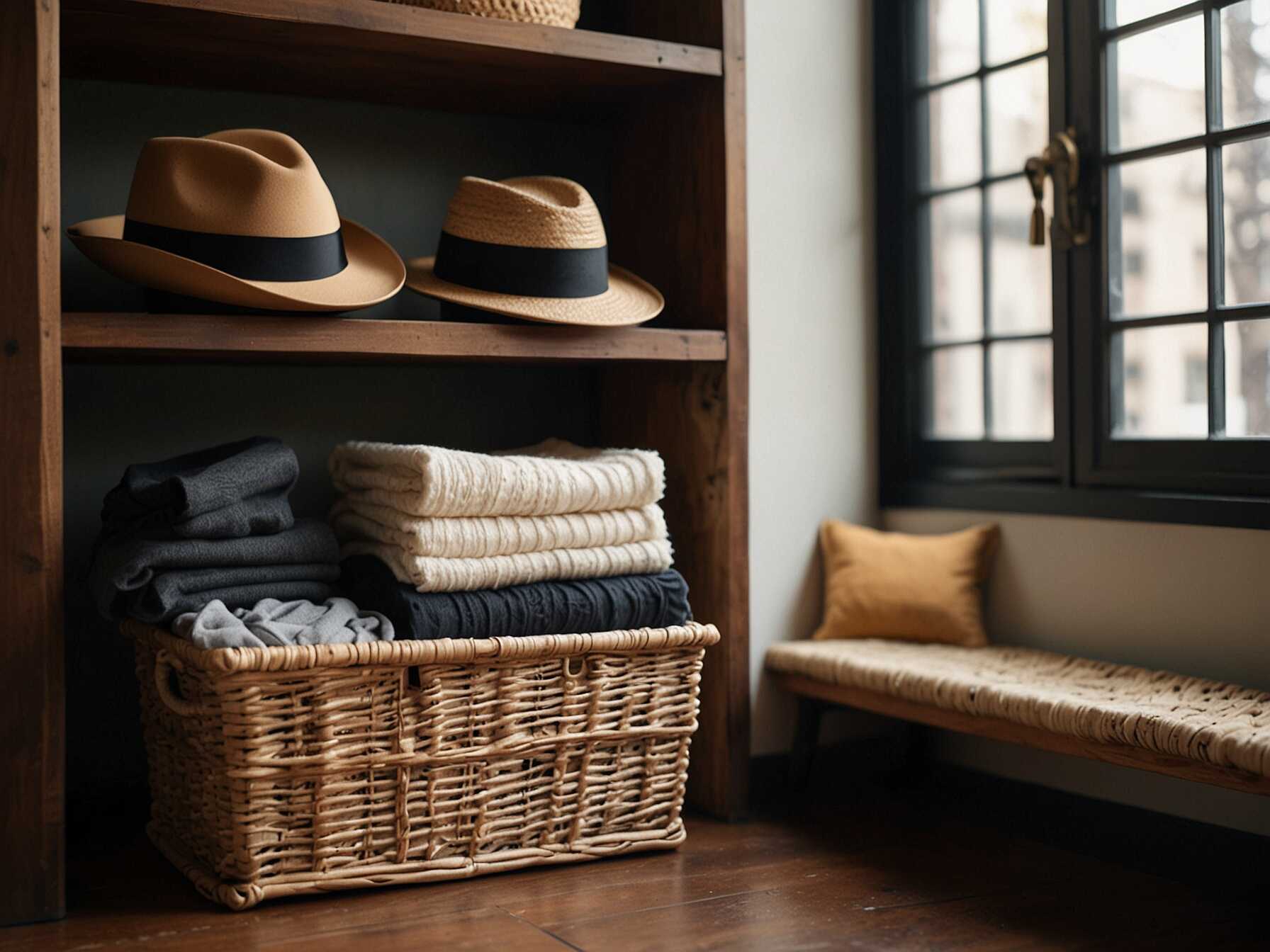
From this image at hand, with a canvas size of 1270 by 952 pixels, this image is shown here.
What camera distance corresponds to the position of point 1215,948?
67.6 inches

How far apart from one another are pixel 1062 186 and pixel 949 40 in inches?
19.7

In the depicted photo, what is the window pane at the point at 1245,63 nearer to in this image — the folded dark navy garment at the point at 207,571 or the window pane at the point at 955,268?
the window pane at the point at 955,268

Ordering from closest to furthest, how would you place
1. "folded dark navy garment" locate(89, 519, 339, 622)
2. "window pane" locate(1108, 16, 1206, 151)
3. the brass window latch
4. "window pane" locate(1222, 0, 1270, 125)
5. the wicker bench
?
the wicker bench → "folded dark navy garment" locate(89, 519, 339, 622) → "window pane" locate(1222, 0, 1270, 125) → "window pane" locate(1108, 16, 1206, 151) → the brass window latch

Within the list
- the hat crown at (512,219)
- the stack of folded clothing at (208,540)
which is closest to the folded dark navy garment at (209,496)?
the stack of folded clothing at (208,540)

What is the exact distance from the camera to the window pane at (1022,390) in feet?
8.20

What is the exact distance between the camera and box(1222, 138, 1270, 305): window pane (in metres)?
2.08

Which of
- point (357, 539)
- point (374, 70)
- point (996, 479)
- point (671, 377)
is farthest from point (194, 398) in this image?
point (996, 479)

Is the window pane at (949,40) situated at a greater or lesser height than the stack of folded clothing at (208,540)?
greater

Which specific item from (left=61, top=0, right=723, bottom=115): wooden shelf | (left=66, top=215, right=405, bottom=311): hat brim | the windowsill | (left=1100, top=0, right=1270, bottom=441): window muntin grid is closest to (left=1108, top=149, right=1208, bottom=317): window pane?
(left=1100, top=0, right=1270, bottom=441): window muntin grid

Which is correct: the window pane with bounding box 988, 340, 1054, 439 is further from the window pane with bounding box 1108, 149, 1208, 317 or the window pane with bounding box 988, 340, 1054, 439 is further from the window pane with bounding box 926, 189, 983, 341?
the window pane with bounding box 1108, 149, 1208, 317

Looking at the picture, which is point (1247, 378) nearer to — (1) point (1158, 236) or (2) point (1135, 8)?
(1) point (1158, 236)

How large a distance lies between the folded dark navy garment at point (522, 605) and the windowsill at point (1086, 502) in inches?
27.1

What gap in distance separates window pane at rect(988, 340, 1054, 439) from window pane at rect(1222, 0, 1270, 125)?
51cm

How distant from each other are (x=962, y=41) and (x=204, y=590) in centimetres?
176
